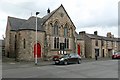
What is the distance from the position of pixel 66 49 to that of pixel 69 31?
3976mm

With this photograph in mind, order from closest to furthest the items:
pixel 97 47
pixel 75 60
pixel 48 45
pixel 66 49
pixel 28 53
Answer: pixel 75 60, pixel 28 53, pixel 48 45, pixel 66 49, pixel 97 47

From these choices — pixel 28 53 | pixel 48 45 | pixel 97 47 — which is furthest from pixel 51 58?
pixel 97 47

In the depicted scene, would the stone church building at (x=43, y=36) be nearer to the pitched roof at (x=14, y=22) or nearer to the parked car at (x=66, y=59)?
the pitched roof at (x=14, y=22)

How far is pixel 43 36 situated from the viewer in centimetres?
→ 3784

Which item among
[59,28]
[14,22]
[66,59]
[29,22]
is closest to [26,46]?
[29,22]

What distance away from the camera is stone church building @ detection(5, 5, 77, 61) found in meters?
35.6

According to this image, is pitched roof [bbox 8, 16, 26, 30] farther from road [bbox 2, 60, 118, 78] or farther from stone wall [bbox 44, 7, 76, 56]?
road [bbox 2, 60, 118, 78]

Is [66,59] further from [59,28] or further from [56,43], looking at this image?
[59,28]

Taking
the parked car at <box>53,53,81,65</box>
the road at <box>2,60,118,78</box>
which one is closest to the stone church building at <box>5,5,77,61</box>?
the parked car at <box>53,53,81,65</box>

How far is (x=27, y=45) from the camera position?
116 feet

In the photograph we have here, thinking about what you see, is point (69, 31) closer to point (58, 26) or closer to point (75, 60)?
point (58, 26)

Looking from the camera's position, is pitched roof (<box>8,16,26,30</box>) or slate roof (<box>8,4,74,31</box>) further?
pitched roof (<box>8,16,26,30</box>)

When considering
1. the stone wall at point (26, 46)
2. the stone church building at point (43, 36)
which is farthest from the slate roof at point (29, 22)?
the stone wall at point (26, 46)

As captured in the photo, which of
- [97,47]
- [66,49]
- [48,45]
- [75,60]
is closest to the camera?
[75,60]
